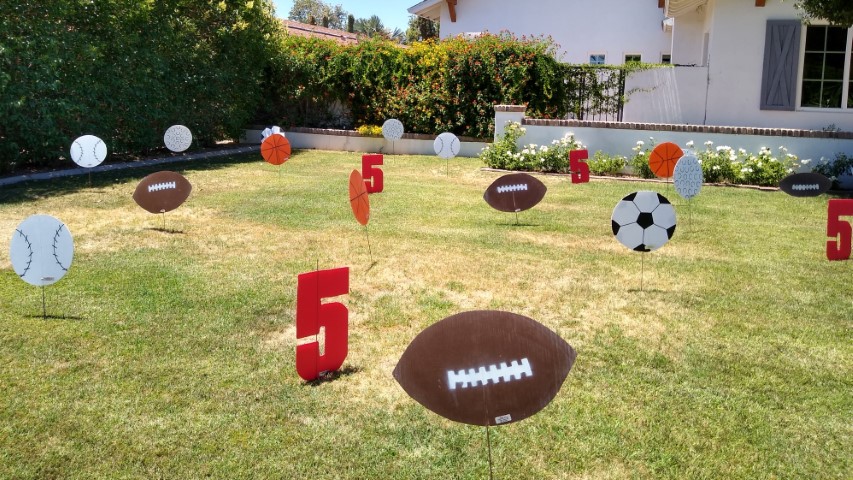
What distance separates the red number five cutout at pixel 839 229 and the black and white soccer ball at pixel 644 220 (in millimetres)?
1824

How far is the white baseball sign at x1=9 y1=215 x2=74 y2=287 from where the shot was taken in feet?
18.4

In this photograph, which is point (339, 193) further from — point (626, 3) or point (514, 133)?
point (626, 3)

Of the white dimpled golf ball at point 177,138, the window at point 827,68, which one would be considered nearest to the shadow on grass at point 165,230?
the white dimpled golf ball at point 177,138

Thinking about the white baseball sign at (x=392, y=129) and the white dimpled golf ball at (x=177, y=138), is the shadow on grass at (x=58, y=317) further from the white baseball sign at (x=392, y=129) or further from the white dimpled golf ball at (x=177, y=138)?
the white baseball sign at (x=392, y=129)

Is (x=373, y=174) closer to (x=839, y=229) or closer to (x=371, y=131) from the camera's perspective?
(x=839, y=229)

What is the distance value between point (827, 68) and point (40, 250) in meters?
14.4

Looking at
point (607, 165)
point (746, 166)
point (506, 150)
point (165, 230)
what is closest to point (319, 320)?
point (165, 230)

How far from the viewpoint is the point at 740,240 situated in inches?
335

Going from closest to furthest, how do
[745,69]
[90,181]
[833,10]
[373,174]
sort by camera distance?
[833,10] < [373,174] < [90,181] < [745,69]

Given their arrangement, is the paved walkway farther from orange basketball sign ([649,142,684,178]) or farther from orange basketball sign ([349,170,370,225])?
orange basketball sign ([649,142,684,178])

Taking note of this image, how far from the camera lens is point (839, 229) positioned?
285 inches

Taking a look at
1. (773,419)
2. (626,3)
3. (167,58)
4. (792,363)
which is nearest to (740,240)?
(792,363)

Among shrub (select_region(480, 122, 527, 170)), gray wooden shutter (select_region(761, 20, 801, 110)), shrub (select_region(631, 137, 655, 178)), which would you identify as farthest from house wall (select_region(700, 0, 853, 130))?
shrub (select_region(480, 122, 527, 170))

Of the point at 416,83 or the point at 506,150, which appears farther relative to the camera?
the point at 416,83
